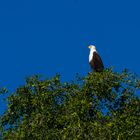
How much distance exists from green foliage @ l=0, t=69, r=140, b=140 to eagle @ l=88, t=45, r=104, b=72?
2.58 metres

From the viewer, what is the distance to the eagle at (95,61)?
43.6 meters

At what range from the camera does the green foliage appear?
123ft

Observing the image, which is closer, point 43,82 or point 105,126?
point 105,126

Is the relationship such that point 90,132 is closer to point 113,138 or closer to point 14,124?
point 113,138

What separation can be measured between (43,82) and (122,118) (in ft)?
19.0

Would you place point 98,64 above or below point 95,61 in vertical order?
below

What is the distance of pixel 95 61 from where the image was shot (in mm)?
44406

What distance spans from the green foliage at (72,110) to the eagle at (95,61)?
8.46 ft

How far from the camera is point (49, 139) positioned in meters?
38.6

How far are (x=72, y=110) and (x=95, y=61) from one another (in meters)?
6.13

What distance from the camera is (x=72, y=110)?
39.1 meters

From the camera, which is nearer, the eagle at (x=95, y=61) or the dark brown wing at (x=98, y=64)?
the dark brown wing at (x=98, y=64)

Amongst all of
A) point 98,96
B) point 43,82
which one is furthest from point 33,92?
point 98,96

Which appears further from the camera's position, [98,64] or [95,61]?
[95,61]
